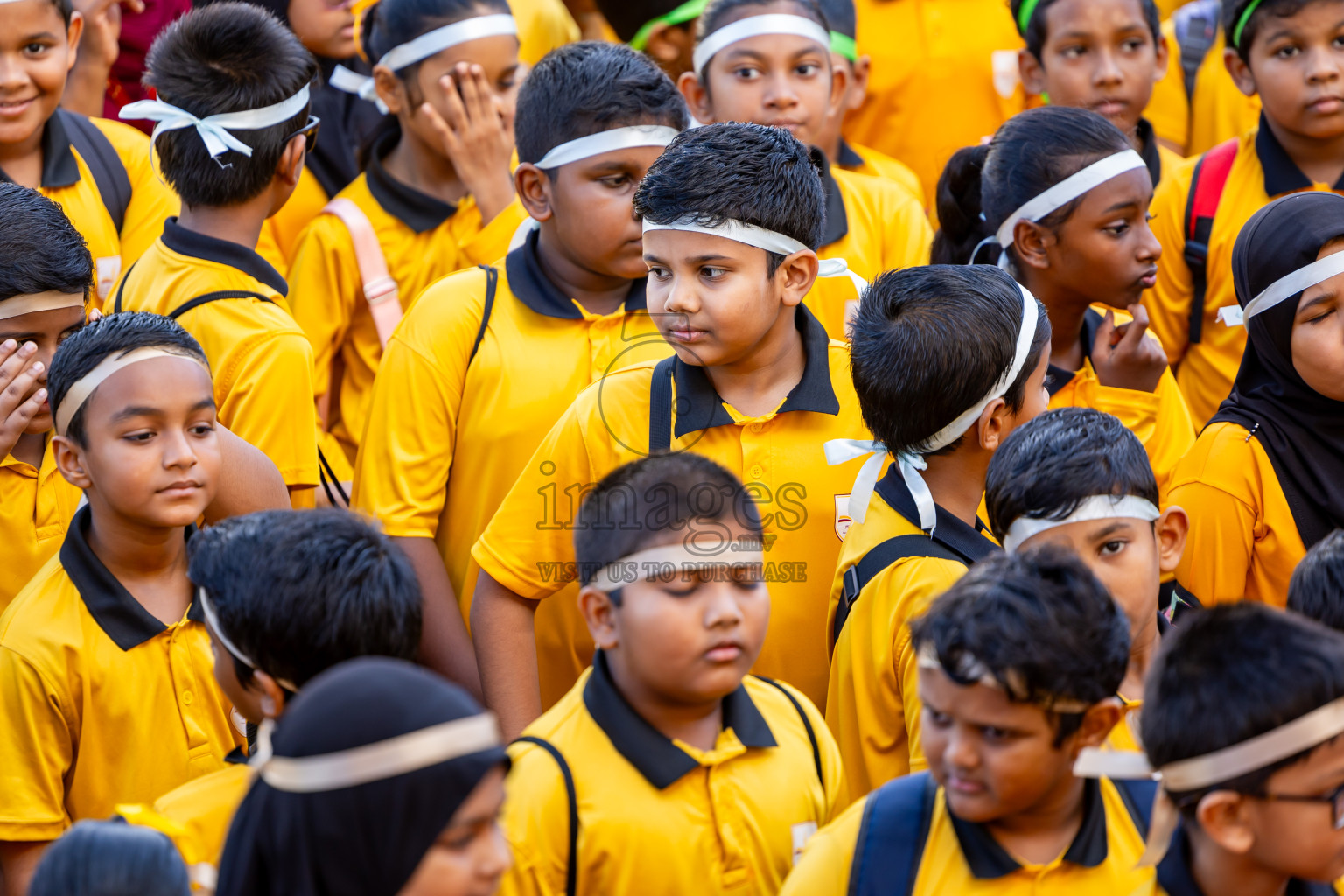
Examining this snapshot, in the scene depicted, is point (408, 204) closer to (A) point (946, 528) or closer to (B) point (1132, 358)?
(B) point (1132, 358)

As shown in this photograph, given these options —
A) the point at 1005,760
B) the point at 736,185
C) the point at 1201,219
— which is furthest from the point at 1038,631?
the point at 1201,219

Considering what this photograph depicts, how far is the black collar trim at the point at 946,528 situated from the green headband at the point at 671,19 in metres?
3.71

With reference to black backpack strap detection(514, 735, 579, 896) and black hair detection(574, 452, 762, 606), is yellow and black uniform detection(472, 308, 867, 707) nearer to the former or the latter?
black hair detection(574, 452, 762, 606)

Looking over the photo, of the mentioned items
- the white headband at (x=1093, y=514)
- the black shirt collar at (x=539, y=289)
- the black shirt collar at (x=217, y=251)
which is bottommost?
the white headband at (x=1093, y=514)

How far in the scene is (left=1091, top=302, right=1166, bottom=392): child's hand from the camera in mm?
4125

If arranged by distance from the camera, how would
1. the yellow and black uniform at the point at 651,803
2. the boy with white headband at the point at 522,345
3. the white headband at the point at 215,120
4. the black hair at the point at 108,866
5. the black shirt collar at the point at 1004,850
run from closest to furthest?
1. the black hair at the point at 108,866
2. the black shirt collar at the point at 1004,850
3. the yellow and black uniform at the point at 651,803
4. the boy with white headband at the point at 522,345
5. the white headband at the point at 215,120

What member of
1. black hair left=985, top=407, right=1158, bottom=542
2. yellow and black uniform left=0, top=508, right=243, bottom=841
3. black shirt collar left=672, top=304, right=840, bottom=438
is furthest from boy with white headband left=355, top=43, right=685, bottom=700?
black hair left=985, top=407, right=1158, bottom=542

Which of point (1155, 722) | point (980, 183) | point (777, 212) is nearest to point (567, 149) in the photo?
point (777, 212)

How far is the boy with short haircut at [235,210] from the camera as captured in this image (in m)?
3.82

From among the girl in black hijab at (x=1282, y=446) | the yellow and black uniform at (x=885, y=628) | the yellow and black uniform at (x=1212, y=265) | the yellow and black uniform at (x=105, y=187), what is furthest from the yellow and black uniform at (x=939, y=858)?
the yellow and black uniform at (x=105, y=187)

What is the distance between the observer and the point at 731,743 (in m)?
2.65

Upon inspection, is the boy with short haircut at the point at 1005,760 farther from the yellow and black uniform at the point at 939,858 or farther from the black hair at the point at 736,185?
the black hair at the point at 736,185

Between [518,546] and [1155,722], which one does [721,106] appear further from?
[1155,722]

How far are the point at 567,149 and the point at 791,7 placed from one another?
155cm
